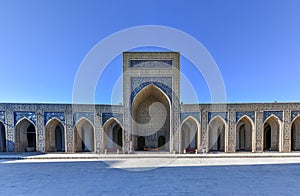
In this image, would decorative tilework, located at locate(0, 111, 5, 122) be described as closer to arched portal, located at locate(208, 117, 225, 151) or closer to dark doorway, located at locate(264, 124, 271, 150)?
arched portal, located at locate(208, 117, 225, 151)

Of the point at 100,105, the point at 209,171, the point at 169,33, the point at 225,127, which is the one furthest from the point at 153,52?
the point at 209,171

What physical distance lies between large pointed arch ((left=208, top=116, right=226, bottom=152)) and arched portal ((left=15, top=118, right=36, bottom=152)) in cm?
1284

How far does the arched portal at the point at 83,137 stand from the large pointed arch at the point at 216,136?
→ 8.81m

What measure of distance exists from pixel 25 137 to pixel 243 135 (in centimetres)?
1649

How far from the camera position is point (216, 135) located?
11695mm

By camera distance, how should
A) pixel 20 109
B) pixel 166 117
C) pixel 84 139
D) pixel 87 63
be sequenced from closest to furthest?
pixel 87 63
pixel 20 109
pixel 84 139
pixel 166 117

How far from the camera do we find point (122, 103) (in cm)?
1072

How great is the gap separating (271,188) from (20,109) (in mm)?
13427

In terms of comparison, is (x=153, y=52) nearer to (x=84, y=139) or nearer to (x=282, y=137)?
(x=84, y=139)

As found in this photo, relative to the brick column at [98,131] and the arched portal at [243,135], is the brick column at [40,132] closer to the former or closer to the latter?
the brick column at [98,131]

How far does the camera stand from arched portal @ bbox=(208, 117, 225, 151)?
11.5m

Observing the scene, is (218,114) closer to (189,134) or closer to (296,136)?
(189,134)

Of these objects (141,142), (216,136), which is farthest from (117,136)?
(216,136)

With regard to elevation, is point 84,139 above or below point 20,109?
below
